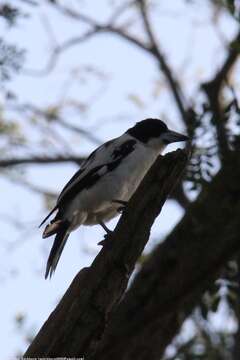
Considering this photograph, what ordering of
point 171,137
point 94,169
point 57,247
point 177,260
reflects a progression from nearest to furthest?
point 57,247, point 94,169, point 177,260, point 171,137

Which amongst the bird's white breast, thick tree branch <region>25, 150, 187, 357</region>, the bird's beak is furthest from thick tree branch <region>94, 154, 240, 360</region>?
thick tree branch <region>25, 150, 187, 357</region>

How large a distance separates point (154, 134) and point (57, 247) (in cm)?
116

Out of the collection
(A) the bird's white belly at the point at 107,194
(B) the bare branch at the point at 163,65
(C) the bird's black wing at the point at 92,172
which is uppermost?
(B) the bare branch at the point at 163,65

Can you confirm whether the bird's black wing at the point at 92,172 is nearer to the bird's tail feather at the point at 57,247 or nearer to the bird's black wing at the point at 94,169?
the bird's black wing at the point at 94,169

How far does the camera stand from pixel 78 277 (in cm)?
325

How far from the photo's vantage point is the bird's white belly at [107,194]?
202 inches

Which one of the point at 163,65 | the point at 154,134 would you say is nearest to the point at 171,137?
the point at 154,134

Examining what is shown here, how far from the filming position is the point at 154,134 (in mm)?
5711

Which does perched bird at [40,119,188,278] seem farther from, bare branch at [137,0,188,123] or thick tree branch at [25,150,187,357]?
bare branch at [137,0,188,123]

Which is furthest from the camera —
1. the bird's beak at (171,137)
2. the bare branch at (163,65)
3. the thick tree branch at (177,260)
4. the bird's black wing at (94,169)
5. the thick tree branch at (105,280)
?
the bare branch at (163,65)

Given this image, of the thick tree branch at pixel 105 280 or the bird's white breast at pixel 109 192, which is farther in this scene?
the bird's white breast at pixel 109 192

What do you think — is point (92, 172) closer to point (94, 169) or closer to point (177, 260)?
point (94, 169)

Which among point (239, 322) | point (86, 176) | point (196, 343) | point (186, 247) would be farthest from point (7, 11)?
point (196, 343)

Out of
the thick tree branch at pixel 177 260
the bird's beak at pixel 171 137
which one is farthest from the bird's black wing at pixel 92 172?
the thick tree branch at pixel 177 260
